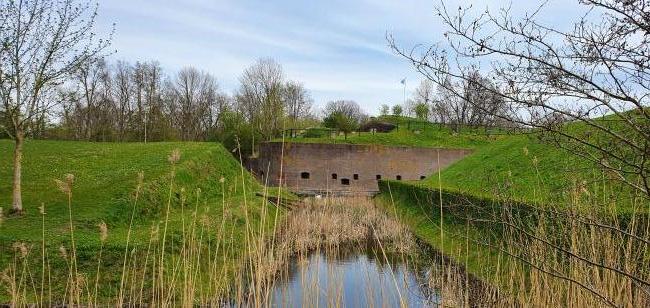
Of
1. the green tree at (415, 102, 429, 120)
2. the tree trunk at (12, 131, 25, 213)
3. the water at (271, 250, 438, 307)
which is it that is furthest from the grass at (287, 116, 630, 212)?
the green tree at (415, 102, 429, 120)

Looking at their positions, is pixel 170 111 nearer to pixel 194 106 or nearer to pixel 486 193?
pixel 194 106

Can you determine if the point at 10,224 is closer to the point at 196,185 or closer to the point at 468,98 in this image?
the point at 196,185

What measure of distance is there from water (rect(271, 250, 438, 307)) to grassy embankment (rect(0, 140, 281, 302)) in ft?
1.75

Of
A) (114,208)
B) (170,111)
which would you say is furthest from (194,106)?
(114,208)

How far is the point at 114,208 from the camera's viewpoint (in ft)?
29.2

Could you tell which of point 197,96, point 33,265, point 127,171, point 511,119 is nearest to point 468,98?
point 511,119

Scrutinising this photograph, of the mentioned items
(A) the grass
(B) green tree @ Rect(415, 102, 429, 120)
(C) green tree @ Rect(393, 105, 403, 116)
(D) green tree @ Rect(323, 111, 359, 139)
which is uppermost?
(C) green tree @ Rect(393, 105, 403, 116)

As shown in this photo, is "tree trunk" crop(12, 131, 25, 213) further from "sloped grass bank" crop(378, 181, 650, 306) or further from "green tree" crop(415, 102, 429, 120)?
"green tree" crop(415, 102, 429, 120)

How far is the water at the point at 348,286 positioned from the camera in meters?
3.34

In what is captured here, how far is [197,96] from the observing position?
1559 inches

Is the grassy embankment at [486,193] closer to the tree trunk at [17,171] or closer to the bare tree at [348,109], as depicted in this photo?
the tree trunk at [17,171]

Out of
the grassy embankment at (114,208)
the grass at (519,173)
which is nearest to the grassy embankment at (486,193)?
the grass at (519,173)

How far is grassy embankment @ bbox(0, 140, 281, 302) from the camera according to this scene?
5.82 metres

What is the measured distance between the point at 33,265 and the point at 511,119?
641cm
